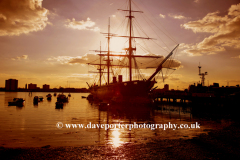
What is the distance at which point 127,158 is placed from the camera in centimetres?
1088

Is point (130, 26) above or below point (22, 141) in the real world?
above

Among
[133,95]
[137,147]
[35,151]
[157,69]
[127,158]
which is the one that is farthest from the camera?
[133,95]

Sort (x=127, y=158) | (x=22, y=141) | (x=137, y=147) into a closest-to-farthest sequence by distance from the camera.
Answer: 1. (x=127, y=158)
2. (x=137, y=147)
3. (x=22, y=141)

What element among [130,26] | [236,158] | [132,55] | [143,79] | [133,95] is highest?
[130,26]

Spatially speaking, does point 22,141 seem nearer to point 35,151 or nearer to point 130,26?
point 35,151

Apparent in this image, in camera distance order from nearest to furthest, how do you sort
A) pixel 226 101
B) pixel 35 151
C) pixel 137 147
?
1. pixel 35 151
2. pixel 137 147
3. pixel 226 101

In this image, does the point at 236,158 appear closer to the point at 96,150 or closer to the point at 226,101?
the point at 96,150

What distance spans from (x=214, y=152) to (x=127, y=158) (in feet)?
20.2

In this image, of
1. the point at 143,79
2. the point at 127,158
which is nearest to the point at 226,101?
the point at 143,79

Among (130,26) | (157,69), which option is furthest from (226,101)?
(130,26)

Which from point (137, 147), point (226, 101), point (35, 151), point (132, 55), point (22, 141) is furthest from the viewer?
point (132, 55)

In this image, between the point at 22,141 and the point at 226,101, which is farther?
the point at 226,101

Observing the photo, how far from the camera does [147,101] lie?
2076 inches

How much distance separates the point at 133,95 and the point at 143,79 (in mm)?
6037
